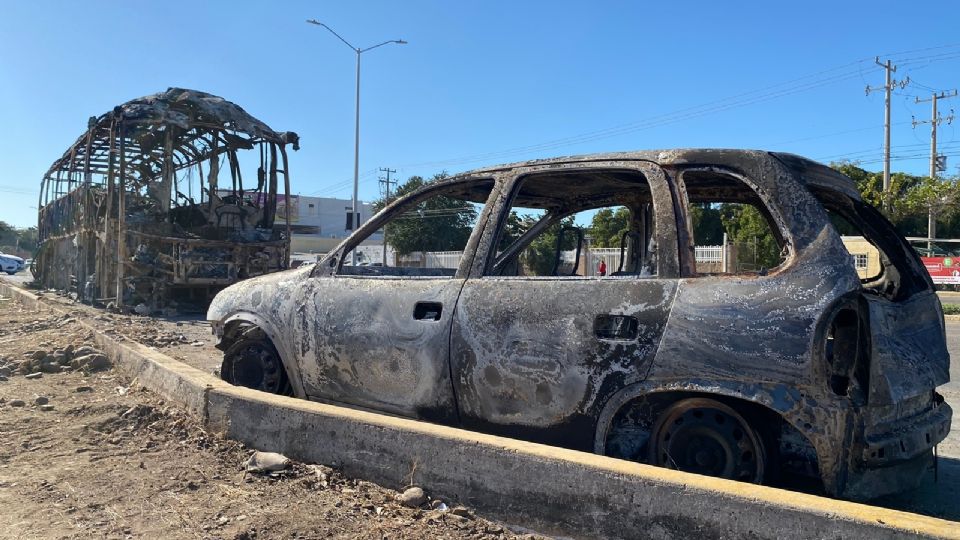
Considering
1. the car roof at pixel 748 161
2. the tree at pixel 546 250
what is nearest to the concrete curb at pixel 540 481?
the car roof at pixel 748 161

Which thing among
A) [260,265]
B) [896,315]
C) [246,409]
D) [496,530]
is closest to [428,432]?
[496,530]

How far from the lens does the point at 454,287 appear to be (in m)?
3.47

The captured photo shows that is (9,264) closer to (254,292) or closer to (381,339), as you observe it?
(254,292)

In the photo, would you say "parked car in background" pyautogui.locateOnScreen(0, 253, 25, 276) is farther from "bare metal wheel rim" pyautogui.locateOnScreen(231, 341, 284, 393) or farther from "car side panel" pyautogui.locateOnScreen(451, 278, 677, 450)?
"car side panel" pyautogui.locateOnScreen(451, 278, 677, 450)

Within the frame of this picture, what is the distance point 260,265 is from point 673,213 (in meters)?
10.4

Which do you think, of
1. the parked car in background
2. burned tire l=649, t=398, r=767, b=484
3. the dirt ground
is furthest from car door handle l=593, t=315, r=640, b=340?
the parked car in background

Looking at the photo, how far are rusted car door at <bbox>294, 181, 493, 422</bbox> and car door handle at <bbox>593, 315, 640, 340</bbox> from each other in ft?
2.51

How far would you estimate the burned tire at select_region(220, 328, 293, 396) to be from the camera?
4.34m

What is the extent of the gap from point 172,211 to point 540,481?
39.8 feet

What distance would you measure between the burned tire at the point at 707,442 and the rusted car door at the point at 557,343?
0.23m

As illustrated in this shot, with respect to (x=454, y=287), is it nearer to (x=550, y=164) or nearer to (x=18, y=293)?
(x=550, y=164)

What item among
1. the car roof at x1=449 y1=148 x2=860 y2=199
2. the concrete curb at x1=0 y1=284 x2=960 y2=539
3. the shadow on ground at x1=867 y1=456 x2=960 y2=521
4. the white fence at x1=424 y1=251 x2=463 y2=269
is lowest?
the shadow on ground at x1=867 y1=456 x2=960 y2=521

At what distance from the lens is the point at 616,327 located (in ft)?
9.48

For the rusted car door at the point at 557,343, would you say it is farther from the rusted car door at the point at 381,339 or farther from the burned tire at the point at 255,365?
the burned tire at the point at 255,365
